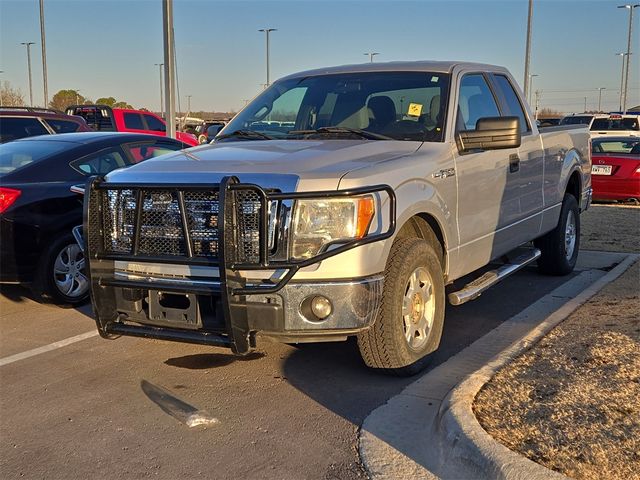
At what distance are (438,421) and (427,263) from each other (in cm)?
119

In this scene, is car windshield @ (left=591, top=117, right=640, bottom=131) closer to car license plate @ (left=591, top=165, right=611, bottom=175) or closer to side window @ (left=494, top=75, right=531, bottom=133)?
car license plate @ (left=591, top=165, right=611, bottom=175)

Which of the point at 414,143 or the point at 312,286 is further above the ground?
the point at 414,143

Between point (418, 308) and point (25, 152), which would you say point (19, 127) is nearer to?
point (25, 152)

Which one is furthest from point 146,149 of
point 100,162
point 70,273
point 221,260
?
point 221,260

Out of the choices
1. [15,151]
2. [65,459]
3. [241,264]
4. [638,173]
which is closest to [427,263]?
[241,264]

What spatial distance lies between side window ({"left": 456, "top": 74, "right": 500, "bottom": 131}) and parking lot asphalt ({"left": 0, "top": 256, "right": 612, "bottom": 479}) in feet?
5.62

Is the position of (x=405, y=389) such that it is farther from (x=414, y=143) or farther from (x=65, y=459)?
(x=65, y=459)

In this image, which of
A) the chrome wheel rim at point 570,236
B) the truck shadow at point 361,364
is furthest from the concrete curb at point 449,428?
the chrome wheel rim at point 570,236

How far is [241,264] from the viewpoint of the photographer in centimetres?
397

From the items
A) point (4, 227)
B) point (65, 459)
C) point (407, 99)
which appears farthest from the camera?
point (4, 227)

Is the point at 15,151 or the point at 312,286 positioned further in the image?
the point at 15,151

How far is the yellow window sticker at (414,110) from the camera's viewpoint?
17.7ft

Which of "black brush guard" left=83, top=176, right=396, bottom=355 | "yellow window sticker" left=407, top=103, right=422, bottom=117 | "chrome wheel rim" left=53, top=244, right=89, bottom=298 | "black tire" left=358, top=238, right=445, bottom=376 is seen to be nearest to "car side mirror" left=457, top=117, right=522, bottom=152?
"yellow window sticker" left=407, top=103, right=422, bottom=117

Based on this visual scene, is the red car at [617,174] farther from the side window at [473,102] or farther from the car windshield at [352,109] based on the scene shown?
the car windshield at [352,109]
